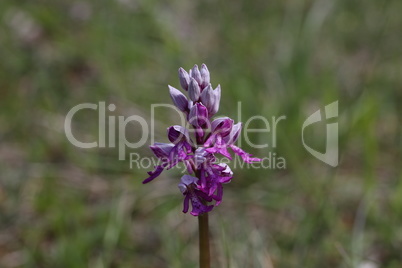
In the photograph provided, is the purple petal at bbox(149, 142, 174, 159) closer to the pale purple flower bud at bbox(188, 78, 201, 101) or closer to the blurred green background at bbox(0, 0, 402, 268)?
the pale purple flower bud at bbox(188, 78, 201, 101)

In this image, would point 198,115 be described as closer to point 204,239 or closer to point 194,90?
point 194,90

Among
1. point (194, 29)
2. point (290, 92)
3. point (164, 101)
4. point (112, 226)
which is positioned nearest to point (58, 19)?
point (194, 29)

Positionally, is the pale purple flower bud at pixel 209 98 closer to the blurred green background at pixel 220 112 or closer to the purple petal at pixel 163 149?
the purple petal at pixel 163 149

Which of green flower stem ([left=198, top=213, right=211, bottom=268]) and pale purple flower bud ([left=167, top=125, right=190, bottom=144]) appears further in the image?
pale purple flower bud ([left=167, top=125, right=190, bottom=144])

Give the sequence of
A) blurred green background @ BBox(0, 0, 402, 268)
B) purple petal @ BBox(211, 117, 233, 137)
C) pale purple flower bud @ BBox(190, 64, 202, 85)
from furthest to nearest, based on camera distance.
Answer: blurred green background @ BBox(0, 0, 402, 268) < pale purple flower bud @ BBox(190, 64, 202, 85) < purple petal @ BBox(211, 117, 233, 137)

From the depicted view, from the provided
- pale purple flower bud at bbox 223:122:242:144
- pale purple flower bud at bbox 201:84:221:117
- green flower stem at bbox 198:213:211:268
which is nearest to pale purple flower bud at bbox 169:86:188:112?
pale purple flower bud at bbox 201:84:221:117

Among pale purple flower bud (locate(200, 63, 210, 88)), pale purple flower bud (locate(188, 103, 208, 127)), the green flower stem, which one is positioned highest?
pale purple flower bud (locate(200, 63, 210, 88))
